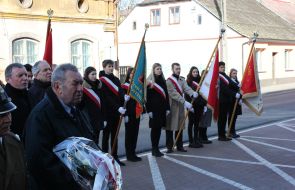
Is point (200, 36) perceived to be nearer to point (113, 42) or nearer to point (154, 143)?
point (113, 42)

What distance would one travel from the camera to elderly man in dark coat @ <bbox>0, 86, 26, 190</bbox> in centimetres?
311

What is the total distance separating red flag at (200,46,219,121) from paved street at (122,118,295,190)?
A: 3.27 ft

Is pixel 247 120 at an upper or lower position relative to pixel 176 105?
lower

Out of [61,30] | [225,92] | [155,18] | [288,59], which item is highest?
[155,18]

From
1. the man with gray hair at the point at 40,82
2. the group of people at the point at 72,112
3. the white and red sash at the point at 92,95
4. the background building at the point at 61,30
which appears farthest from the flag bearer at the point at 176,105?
the background building at the point at 61,30

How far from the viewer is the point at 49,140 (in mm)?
3512

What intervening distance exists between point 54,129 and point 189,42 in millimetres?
32366

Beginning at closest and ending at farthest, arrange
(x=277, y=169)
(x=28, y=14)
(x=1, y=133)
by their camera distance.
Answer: (x=1, y=133)
(x=277, y=169)
(x=28, y=14)

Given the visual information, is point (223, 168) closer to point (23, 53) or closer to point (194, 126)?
point (194, 126)

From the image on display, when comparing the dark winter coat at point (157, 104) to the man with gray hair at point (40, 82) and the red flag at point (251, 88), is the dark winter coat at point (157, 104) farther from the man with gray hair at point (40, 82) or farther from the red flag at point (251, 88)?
the man with gray hair at point (40, 82)

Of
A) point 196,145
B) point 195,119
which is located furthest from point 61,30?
point 196,145

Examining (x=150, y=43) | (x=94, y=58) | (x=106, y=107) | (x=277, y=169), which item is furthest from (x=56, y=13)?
(x=150, y=43)

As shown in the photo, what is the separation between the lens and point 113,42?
21234 millimetres

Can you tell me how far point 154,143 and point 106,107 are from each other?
158cm
